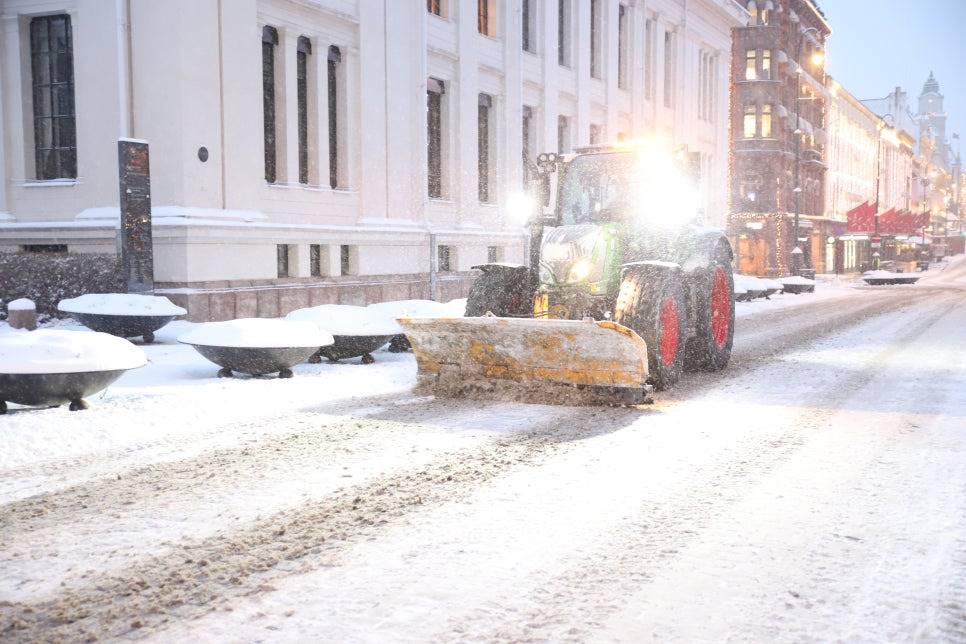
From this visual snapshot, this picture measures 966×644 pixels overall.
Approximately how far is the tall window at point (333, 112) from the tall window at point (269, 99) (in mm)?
1516

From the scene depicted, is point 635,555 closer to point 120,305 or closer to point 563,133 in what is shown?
point 120,305

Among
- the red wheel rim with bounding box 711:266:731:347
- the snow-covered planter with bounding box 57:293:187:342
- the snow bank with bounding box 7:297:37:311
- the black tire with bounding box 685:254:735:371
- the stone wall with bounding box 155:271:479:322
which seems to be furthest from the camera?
the stone wall with bounding box 155:271:479:322

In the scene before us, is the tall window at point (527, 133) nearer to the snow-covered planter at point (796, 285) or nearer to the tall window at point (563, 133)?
the tall window at point (563, 133)

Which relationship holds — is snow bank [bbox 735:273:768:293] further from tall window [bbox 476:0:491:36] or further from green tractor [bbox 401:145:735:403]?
green tractor [bbox 401:145:735:403]

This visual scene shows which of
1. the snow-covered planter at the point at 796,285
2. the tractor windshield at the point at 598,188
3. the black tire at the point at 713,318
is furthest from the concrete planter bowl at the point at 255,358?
the snow-covered planter at the point at 796,285

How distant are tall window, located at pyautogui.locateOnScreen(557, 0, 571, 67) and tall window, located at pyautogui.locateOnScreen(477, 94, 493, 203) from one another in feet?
14.5

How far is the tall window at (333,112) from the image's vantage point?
58.7 feet

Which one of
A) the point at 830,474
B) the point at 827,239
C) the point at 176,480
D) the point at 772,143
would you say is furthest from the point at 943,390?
the point at 827,239

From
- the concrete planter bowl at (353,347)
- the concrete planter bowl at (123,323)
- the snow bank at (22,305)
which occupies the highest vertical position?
the snow bank at (22,305)

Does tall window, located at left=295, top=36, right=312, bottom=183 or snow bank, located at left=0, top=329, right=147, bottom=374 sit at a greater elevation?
tall window, located at left=295, top=36, right=312, bottom=183

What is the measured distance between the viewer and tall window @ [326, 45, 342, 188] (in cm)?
1789

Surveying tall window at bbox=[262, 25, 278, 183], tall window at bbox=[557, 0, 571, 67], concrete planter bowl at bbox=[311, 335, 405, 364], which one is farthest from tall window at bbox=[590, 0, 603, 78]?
concrete planter bowl at bbox=[311, 335, 405, 364]

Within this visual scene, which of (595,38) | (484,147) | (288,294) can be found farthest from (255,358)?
(595,38)

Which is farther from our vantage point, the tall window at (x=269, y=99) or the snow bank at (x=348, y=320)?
the tall window at (x=269, y=99)
